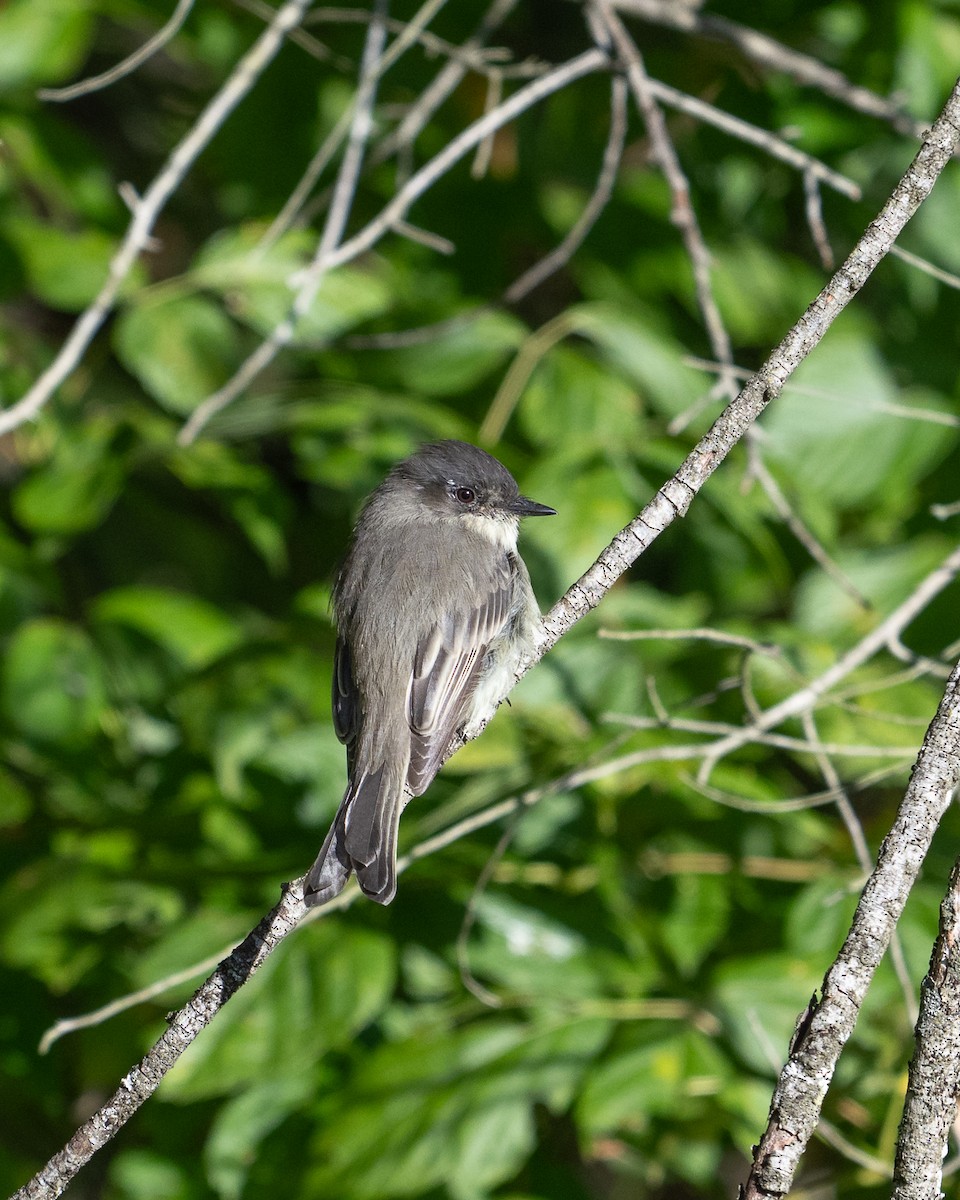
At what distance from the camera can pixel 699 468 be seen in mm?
1851

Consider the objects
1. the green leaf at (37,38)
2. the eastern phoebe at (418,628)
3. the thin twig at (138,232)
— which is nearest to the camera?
the eastern phoebe at (418,628)

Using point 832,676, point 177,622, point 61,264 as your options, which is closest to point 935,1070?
point 832,676

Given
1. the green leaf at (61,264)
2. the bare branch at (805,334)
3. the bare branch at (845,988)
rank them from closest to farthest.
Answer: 1. the bare branch at (845,988)
2. the bare branch at (805,334)
3. the green leaf at (61,264)

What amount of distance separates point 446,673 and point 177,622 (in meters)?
1.08

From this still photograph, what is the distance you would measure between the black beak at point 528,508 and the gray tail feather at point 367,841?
783mm

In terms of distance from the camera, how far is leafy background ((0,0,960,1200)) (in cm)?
292

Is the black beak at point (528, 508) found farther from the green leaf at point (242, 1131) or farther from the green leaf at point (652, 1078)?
the green leaf at point (242, 1131)

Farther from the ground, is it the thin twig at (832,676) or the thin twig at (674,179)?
the thin twig at (674,179)

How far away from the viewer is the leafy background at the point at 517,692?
115 inches

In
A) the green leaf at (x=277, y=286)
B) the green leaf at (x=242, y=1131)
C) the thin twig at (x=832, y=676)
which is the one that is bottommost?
the green leaf at (x=242, y=1131)

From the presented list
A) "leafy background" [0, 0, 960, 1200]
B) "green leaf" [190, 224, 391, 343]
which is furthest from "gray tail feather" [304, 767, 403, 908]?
"green leaf" [190, 224, 391, 343]

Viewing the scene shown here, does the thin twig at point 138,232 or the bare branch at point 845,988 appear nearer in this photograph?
the bare branch at point 845,988

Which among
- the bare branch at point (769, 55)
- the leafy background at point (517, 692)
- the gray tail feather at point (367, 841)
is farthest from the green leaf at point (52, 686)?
the bare branch at point (769, 55)

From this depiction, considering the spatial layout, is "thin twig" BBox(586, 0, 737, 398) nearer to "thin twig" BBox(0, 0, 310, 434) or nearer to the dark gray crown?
the dark gray crown
